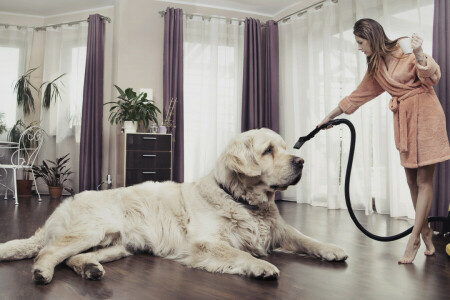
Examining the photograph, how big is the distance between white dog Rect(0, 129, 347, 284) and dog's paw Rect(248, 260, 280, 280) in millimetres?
109

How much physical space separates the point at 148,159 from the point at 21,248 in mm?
3474

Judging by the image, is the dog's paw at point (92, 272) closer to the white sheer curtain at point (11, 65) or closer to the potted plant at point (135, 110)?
the potted plant at point (135, 110)

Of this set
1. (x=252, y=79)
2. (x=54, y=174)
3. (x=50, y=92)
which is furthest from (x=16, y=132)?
(x=252, y=79)

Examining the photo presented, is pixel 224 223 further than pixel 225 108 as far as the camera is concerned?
No

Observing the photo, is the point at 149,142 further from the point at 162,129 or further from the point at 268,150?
the point at 268,150

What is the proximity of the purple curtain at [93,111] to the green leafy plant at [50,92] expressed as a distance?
2.01ft

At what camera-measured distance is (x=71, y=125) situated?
6949 mm

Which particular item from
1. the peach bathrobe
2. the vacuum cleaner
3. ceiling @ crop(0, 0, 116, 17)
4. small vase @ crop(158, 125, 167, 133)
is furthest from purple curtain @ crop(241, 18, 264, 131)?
the peach bathrobe

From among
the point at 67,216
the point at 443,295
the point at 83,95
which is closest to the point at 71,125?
the point at 83,95

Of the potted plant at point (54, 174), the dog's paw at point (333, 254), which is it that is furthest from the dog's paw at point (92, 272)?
the potted plant at point (54, 174)

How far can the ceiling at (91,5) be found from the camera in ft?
21.3

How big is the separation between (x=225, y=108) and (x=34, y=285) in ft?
16.7

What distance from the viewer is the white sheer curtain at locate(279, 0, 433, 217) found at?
4336 mm

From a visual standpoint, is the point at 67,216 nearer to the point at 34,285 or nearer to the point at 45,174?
the point at 34,285
